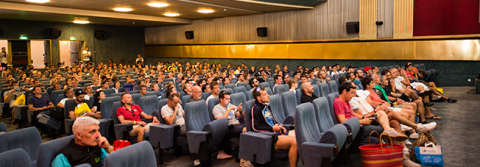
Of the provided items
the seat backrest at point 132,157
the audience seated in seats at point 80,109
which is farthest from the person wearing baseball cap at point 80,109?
the seat backrest at point 132,157

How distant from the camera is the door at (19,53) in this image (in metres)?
18.5

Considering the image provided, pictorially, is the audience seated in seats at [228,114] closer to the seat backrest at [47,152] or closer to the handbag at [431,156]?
the handbag at [431,156]

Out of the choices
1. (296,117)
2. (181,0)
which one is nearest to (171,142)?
(296,117)

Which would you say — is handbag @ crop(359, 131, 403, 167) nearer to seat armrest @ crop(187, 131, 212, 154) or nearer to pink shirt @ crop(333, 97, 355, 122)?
pink shirt @ crop(333, 97, 355, 122)

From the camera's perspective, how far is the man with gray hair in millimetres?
2658

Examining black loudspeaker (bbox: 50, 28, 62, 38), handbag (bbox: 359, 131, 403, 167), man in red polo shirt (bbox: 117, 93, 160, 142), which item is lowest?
handbag (bbox: 359, 131, 403, 167)

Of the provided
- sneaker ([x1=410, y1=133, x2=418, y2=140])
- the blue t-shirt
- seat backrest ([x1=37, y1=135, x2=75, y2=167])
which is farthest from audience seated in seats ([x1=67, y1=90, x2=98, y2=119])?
sneaker ([x1=410, y1=133, x2=418, y2=140])

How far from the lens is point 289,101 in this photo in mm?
5719

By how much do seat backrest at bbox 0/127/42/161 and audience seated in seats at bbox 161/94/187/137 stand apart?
1.77 metres

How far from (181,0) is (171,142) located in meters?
9.09

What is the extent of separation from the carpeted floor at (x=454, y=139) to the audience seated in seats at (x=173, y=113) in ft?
1.55

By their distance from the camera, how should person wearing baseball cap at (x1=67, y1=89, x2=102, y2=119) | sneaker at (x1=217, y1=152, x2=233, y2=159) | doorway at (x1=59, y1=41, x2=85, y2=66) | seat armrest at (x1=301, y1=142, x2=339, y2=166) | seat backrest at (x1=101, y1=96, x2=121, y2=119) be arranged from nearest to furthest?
seat armrest at (x1=301, y1=142, x2=339, y2=166)
sneaker at (x1=217, y1=152, x2=233, y2=159)
seat backrest at (x1=101, y1=96, x2=121, y2=119)
person wearing baseball cap at (x1=67, y1=89, x2=102, y2=119)
doorway at (x1=59, y1=41, x2=85, y2=66)

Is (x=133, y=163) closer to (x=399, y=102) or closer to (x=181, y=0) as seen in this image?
(x=399, y=102)

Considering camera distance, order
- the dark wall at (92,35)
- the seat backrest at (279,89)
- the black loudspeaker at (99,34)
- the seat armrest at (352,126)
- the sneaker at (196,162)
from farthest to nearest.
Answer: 1. the black loudspeaker at (99,34)
2. the dark wall at (92,35)
3. the seat backrest at (279,89)
4. the sneaker at (196,162)
5. the seat armrest at (352,126)
